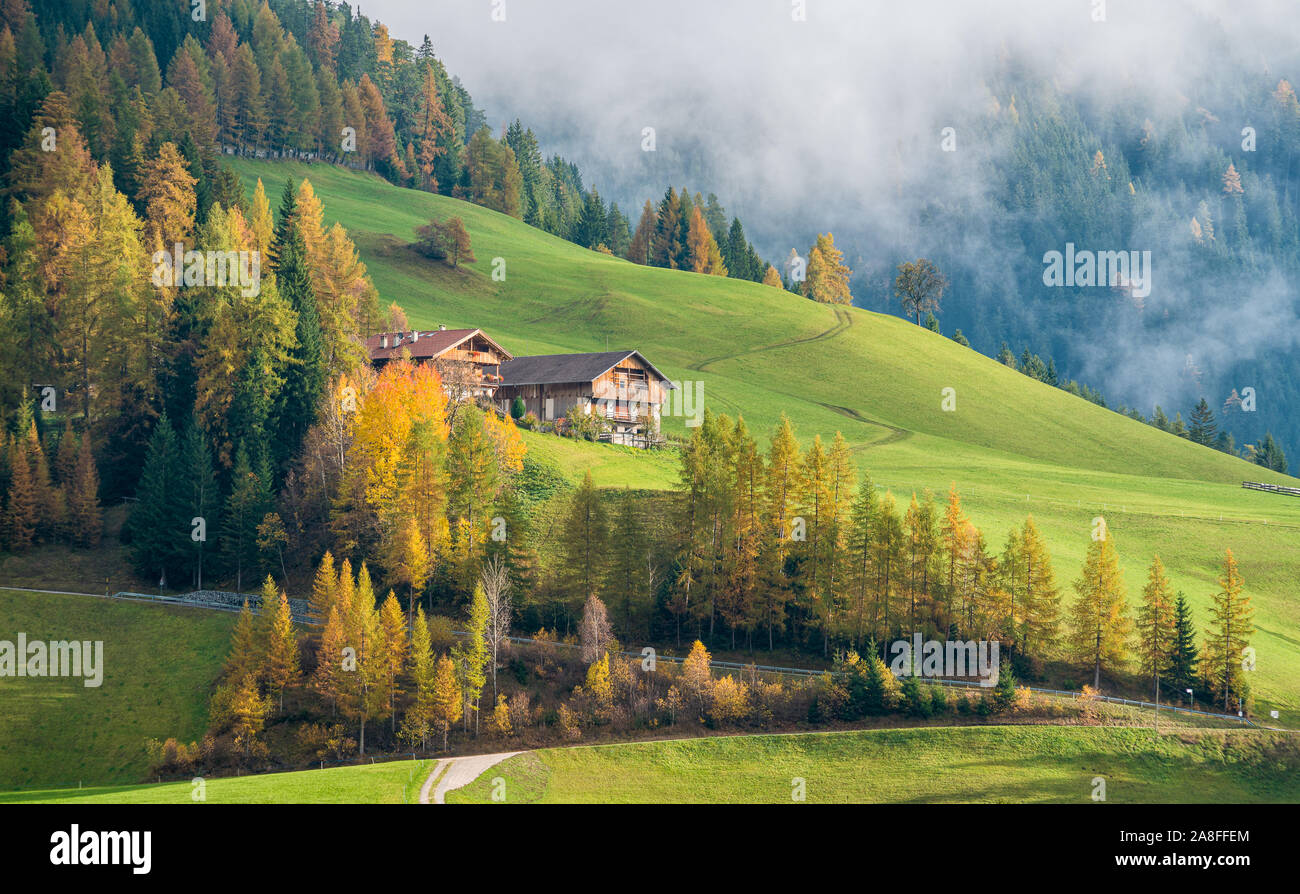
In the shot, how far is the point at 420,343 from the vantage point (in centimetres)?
9562

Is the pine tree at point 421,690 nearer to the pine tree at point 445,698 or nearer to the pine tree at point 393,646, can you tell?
the pine tree at point 445,698

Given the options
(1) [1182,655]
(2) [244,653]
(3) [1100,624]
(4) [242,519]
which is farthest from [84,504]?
(1) [1182,655]

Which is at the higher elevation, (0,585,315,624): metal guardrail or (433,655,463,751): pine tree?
(0,585,315,624): metal guardrail

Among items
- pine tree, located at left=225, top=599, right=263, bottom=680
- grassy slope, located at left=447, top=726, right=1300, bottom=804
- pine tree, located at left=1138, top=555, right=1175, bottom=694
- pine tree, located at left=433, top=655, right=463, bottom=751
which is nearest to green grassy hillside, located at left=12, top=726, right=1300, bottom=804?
grassy slope, located at left=447, top=726, right=1300, bottom=804

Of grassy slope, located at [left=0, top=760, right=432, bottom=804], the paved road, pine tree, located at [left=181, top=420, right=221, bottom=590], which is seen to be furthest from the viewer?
pine tree, located at [left=181, top=420, right=221, bottom=590]

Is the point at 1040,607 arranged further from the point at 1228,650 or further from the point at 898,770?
the point at 898,770

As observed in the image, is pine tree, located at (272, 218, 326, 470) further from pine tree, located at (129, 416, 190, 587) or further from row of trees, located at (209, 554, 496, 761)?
row of trees, located at (209, 554, 496, 761)

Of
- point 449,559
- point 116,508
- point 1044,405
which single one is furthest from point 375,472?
point 1044,405

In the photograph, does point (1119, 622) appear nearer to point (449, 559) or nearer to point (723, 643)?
point (723, 643)

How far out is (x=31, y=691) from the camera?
59250 mm

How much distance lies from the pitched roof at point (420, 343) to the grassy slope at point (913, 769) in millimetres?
46299

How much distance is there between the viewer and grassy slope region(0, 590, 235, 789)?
54.7 m
